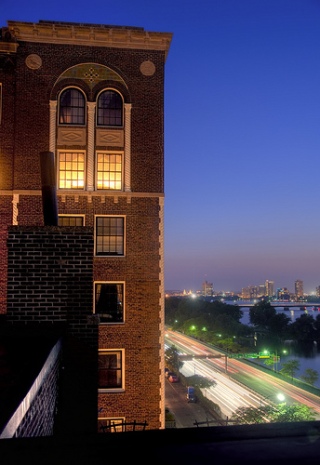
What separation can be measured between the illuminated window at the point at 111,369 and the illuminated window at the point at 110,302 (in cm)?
150

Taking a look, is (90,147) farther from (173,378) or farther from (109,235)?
(173,378)

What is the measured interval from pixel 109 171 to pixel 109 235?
314 centimetres

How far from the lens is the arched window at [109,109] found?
21.8m

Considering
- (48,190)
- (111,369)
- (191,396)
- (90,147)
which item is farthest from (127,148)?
(191,396)

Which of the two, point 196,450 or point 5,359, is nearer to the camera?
point 196,450

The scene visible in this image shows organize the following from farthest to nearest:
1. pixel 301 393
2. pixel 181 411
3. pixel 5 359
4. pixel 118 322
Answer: pixel 301 393
pixel 181 411
pixel 118 322
pixel 5 359

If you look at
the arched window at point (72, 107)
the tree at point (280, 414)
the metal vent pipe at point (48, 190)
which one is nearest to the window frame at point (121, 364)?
the arched window at point (72, 107)

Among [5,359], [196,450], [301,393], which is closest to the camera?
[196,450]

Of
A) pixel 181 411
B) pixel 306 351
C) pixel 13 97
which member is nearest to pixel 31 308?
pixel 13 97

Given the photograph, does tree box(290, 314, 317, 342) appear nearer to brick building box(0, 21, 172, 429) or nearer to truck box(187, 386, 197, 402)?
truck box(187, 386, 197, 402)

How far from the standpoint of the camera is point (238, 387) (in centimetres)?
6525

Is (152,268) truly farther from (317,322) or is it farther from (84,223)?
(317,322)

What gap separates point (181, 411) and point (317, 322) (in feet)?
279

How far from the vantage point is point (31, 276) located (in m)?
7.43
